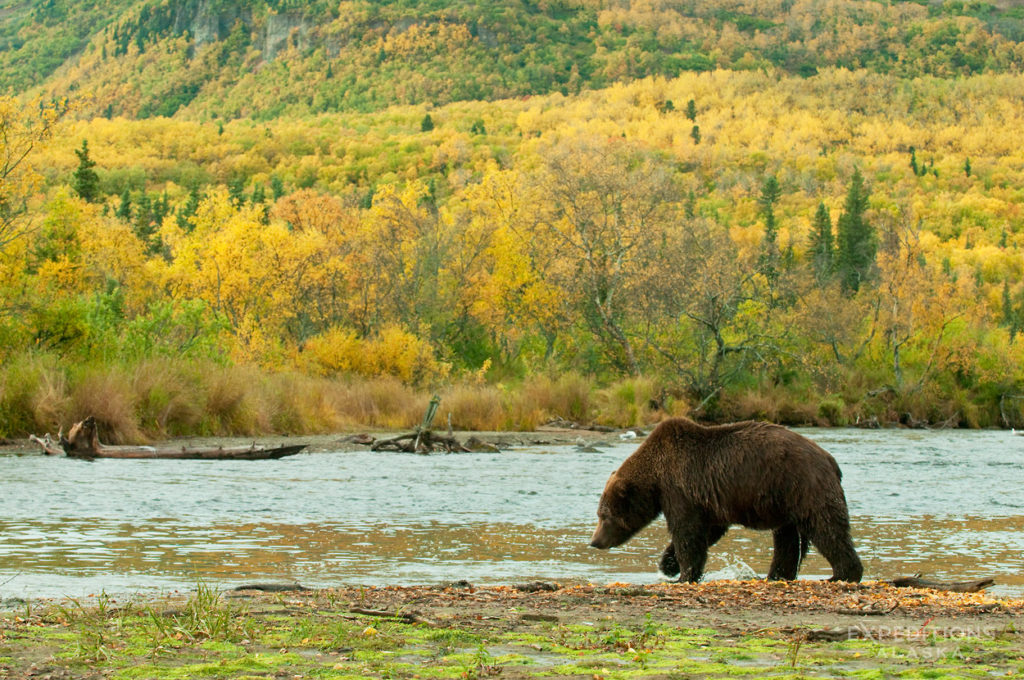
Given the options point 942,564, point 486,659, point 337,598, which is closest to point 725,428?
point 942,564

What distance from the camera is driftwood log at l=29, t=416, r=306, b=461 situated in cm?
2075

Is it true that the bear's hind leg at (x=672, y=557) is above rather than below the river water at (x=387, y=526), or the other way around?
above

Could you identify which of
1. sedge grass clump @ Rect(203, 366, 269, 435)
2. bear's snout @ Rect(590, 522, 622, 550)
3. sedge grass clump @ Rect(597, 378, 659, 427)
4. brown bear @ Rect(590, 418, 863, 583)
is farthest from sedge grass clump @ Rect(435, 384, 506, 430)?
brown bear @ Rect(590, 418, 863, 583)

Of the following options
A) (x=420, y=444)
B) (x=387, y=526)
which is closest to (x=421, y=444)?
(x=420, y=444)

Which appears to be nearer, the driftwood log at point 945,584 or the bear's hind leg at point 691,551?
the driftwood log at point 945,584

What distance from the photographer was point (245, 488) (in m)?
17.3

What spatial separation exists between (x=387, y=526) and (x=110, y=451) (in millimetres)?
9405

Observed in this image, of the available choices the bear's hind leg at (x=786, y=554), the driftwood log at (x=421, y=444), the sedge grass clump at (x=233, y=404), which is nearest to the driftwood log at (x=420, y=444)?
the driftwood log at (x=421, y=444)

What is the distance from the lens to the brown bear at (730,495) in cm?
918

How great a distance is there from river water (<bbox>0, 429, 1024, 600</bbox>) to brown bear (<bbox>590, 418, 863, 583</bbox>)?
64 cm

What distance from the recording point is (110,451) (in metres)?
21.1

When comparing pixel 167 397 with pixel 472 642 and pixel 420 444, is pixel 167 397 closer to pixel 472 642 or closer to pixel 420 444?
pixel 420 444

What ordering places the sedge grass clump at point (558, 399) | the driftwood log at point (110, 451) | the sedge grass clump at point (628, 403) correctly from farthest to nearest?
1. the sedge grass clump at point (628, 403)
2. the sedge grass clump at point (558, 399)
3. the driftwood log at point (110, 451)

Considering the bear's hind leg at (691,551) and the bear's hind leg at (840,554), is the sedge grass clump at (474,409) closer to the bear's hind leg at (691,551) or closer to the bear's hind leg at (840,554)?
the bear's hind leg at (691,551)
